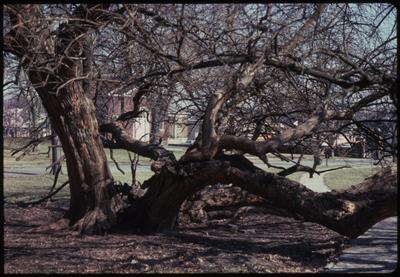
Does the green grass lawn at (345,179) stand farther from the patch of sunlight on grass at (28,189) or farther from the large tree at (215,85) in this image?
the patch of sunlight on grass at (28,189)

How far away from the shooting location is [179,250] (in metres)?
7.70

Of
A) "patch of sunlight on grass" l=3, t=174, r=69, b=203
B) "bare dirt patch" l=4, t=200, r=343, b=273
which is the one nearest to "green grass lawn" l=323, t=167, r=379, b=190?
"bare dirt patch" l=4, t=200, r=343, b=273

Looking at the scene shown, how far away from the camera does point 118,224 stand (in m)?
9.24

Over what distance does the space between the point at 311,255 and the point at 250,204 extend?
6.27 feet

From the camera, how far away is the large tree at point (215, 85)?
7.31 metres

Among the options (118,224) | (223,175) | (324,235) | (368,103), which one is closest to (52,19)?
(223,175)

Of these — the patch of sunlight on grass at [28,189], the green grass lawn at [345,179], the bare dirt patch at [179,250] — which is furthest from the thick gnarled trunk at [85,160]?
the green grass lawn at [345,179]

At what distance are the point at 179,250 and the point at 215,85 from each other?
3.55 metres

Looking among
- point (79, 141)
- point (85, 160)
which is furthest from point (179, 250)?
point (79, 141)

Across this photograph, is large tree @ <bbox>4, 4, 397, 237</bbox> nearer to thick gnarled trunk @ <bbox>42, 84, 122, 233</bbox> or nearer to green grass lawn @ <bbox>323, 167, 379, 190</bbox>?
thick gnarled trunk @ <bbox>42, 84, 122, 233</bbox>

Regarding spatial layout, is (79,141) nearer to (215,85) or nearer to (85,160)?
(85,160)

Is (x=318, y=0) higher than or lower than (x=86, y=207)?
higher

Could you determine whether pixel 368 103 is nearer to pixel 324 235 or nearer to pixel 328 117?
pixel 328 117

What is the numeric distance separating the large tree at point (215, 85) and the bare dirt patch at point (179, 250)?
54cm
